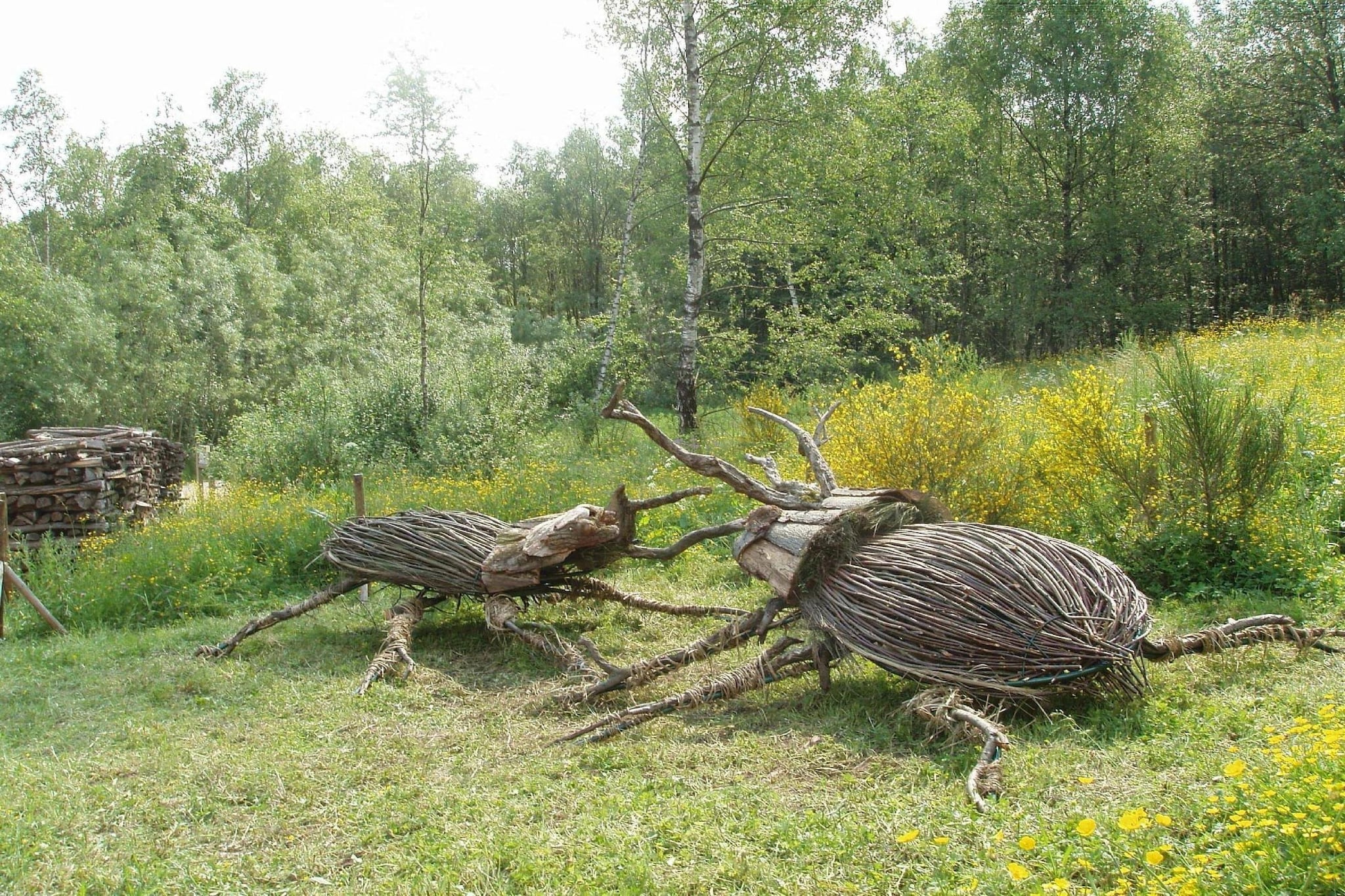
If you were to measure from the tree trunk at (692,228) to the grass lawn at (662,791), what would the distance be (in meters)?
7.27

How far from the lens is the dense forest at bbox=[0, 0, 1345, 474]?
39.2 feet

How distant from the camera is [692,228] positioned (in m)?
11.4

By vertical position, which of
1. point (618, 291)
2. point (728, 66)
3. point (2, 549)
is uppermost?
point (728, 66)

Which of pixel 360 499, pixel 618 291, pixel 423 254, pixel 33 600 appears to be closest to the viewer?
pixel 33 600

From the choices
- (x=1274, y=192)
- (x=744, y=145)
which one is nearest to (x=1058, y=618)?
(x=744, y=145)

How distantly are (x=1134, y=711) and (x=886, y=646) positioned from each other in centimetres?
98

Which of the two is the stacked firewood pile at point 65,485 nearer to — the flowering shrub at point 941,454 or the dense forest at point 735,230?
the dense forest at point 735,230

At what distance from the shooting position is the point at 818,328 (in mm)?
11648

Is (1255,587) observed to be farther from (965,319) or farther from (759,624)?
(965,319)

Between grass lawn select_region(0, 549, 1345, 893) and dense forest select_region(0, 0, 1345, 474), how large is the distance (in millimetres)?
7252

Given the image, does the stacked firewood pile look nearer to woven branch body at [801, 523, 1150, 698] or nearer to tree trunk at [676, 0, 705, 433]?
tree trunk at [676, 0, 705, 433]

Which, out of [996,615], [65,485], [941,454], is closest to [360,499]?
[941,454]

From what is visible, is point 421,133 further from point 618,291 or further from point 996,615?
point 996,615

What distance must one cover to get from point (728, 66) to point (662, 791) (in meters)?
11.1
